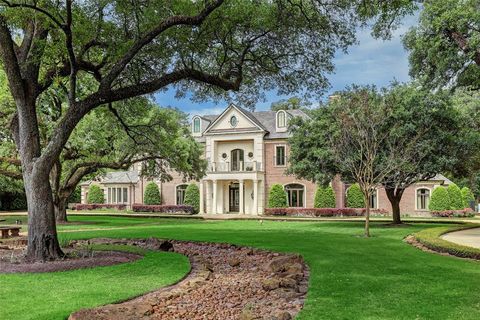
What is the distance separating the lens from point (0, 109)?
74.8ft

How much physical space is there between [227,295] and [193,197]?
35115 millimetres

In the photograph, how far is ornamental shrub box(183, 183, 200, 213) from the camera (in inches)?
1729

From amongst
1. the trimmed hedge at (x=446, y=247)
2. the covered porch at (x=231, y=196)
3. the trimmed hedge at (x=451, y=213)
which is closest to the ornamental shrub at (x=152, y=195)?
the covered porch at (x=231, y=196)

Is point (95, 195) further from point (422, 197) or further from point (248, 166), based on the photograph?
point (422, 197)

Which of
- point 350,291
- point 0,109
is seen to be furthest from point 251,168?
point 350,291

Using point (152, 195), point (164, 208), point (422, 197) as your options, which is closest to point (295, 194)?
point (422, 197)

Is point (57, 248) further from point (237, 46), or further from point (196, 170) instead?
point (196, 170)

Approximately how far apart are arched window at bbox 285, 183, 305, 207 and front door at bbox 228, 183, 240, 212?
478 centimetres

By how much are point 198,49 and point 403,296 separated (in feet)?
30.8

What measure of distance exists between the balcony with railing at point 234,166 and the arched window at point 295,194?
116 inches

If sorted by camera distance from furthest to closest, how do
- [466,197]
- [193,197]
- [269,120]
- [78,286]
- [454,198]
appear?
[193,197], [269,120], [466,197], [454,198], [78,286]

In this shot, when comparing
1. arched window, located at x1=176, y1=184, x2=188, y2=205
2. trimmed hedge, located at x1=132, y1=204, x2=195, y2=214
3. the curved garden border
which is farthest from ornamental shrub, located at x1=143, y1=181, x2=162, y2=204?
the curved garden border

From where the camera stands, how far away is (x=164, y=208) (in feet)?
145

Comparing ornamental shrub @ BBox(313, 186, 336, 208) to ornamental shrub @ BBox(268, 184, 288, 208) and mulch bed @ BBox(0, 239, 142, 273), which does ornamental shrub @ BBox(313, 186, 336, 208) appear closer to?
ornamental shrub @ BBox(268, 184, 288, 208)
